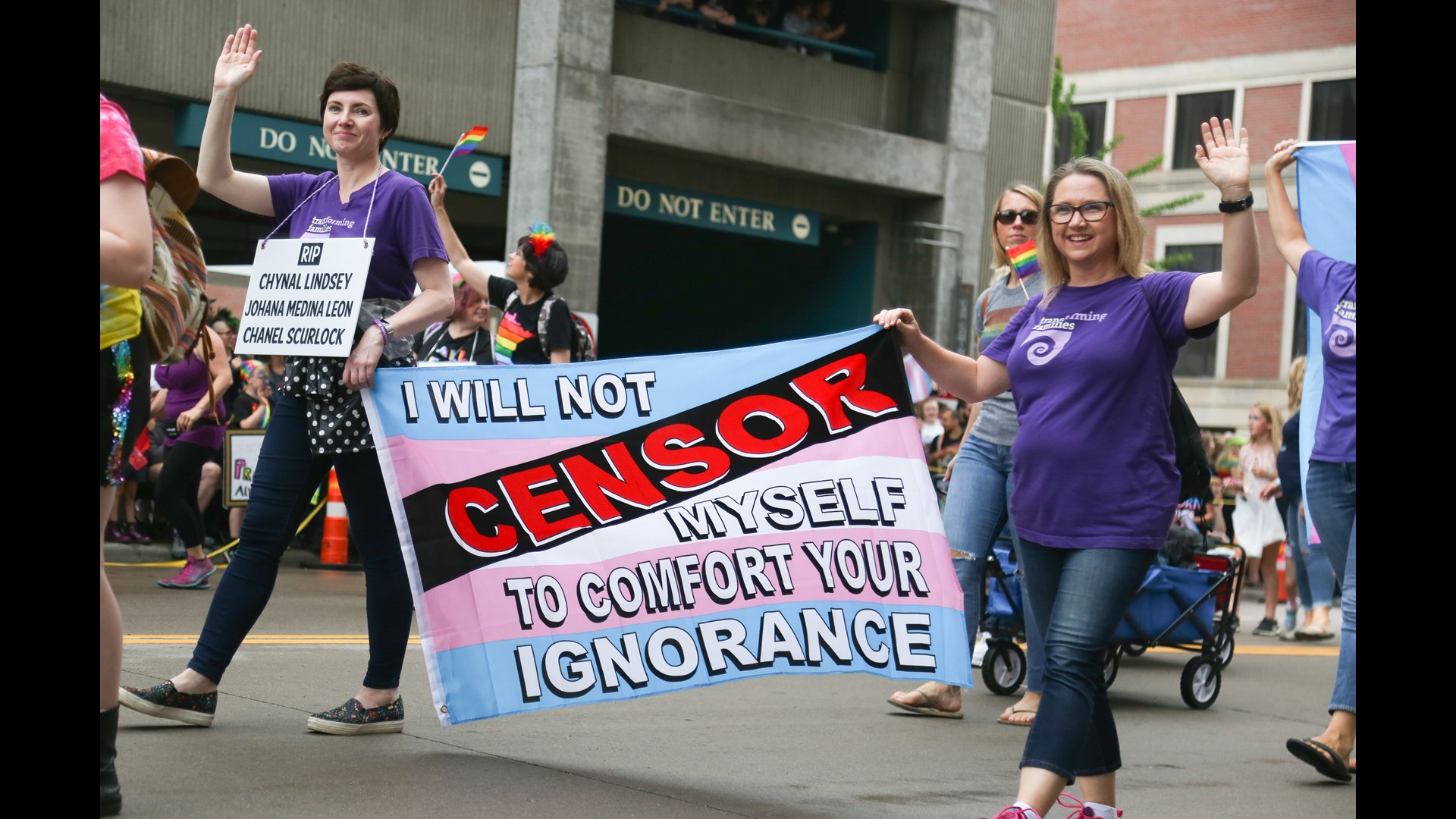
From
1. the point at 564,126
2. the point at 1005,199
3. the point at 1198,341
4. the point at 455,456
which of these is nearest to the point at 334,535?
the point at 564,126

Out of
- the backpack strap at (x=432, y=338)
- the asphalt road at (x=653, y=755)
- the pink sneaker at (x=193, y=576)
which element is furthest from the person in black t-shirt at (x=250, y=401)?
the asphalt road at (x=653, y=755)

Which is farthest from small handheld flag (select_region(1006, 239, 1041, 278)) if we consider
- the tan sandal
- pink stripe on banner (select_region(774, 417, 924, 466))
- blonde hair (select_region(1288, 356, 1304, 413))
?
blonde hair (select_region(1288, 356, 1304, 413))

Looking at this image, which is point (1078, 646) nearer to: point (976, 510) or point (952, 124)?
point (976, 510)

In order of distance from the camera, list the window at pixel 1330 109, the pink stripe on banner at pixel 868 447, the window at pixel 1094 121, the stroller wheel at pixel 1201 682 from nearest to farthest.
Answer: the pink stripe on banner at pixel 868 447 → the stroller wheel at pixel 1201 682 → the window at pixel 1330 109 → the window at pixel 1094 121

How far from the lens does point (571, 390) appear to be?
5.05 meters

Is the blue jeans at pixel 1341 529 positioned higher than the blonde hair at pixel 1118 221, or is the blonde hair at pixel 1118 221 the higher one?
the blonde hair at pixel 1118 221

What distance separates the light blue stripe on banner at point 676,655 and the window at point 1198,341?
3701cm

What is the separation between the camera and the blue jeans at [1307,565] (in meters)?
12.0

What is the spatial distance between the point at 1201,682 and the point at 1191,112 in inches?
1490

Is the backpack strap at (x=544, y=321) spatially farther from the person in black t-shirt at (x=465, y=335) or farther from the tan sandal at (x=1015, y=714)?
the tan sandal at (x=1015, y=714)

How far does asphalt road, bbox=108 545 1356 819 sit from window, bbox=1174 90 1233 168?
36563 mm

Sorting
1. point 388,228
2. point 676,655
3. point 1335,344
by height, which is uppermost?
point 388,228
